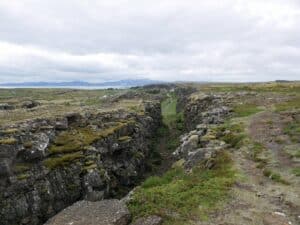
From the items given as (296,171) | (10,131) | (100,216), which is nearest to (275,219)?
(100,216)

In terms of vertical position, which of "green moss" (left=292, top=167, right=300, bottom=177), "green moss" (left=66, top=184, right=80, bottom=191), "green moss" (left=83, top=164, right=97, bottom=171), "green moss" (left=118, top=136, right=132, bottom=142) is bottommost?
"green moss" (left=66, top=184, right=80, bottom=191)

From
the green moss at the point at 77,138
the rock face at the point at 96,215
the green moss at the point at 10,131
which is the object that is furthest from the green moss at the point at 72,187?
the rock face at the point at 96,215

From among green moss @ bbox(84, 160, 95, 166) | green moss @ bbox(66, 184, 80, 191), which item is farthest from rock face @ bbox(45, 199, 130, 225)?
green moss @ bbox(84, 160, 95, 166)

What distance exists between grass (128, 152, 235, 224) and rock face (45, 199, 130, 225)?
2.43 feet

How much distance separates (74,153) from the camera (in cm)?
4575

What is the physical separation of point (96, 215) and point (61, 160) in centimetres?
2166

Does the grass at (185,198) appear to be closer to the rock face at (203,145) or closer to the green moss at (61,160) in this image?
the rock face at (203,145)

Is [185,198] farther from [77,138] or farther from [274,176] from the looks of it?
[77,138]

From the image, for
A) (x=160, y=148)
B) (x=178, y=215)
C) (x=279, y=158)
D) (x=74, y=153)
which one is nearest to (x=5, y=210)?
(x=74, y=153)

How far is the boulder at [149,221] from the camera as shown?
21.6 metres

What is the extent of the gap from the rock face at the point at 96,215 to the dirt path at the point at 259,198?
453 centimetres

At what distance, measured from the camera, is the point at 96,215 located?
22625mm

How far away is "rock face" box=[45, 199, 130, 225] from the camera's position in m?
22.0

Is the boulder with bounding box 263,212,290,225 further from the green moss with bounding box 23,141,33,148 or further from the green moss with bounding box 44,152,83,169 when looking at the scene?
the green moss with bounding box 23,141,33,148
